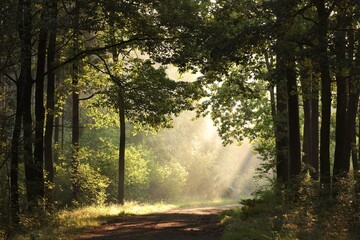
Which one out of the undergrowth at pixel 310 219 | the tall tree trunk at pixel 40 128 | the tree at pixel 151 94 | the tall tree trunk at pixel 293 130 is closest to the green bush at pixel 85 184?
the tree at pixel 151 94

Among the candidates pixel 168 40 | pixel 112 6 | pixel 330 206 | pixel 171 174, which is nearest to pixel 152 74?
pixel 168 40

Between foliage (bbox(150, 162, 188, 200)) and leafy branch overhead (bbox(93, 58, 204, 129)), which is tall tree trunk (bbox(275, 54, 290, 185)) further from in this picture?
foliage (bbox(150, 162, 188, 200))

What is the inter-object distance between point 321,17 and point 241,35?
277cm

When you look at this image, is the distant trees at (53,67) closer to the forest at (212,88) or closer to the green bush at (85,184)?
the forest at (212,88)

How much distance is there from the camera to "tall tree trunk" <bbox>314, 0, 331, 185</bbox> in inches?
568

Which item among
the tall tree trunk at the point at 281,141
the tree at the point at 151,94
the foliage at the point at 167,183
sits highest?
the tree at the point at 151,94

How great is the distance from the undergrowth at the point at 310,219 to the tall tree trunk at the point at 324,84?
1068 mm

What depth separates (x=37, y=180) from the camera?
1658cm

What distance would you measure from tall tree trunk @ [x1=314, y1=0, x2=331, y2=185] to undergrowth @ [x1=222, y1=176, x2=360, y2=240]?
1.07 meters

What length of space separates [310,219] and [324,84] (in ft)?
19.5

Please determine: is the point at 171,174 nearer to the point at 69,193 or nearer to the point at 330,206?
the point at 69,193

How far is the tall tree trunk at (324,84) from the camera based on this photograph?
1443 centimetres

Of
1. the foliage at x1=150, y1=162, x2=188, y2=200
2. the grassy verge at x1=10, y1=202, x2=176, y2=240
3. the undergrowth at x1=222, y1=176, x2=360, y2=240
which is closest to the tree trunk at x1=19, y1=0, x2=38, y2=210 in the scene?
the grassy verge at x1=10, y1=202, x2=176, y2=240

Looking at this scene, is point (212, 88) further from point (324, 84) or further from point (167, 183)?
point (167, 183)
